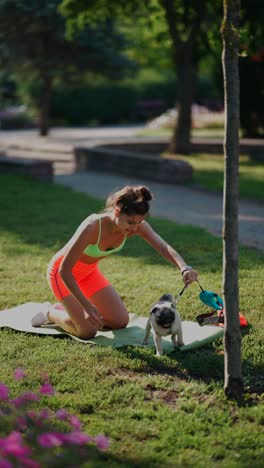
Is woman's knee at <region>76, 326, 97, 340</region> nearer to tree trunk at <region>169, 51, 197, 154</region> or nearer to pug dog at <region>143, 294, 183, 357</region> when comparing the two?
pug dog at <region>143, 294, 183, 357</region>

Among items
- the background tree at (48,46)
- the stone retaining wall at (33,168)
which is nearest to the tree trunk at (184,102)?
the stone retaining wall at (33,168)

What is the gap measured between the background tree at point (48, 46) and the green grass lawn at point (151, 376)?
14.1 m

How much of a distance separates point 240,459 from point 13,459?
3.64 feet

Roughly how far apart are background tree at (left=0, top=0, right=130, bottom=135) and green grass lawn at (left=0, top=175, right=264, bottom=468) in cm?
1413

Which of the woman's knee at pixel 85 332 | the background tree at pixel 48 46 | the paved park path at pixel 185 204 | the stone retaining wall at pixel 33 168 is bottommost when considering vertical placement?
the paved park path at pixel 185 204

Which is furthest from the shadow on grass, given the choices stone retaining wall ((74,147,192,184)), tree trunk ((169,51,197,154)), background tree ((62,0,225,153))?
tree trunk ((169,51,197,154))

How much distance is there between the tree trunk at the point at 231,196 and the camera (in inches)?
147

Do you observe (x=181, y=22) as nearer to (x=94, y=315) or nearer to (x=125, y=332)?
(x=125, y=332)

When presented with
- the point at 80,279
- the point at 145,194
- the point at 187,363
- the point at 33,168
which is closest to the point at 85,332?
the point at 80,279

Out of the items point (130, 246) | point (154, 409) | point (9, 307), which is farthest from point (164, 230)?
point (154, 409)

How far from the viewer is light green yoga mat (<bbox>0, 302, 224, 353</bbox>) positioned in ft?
15.7

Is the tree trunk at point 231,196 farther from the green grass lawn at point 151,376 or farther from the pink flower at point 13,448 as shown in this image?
A: the pink flower at point 13,448

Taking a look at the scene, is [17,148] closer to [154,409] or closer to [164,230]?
[164,230]

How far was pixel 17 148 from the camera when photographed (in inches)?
773
